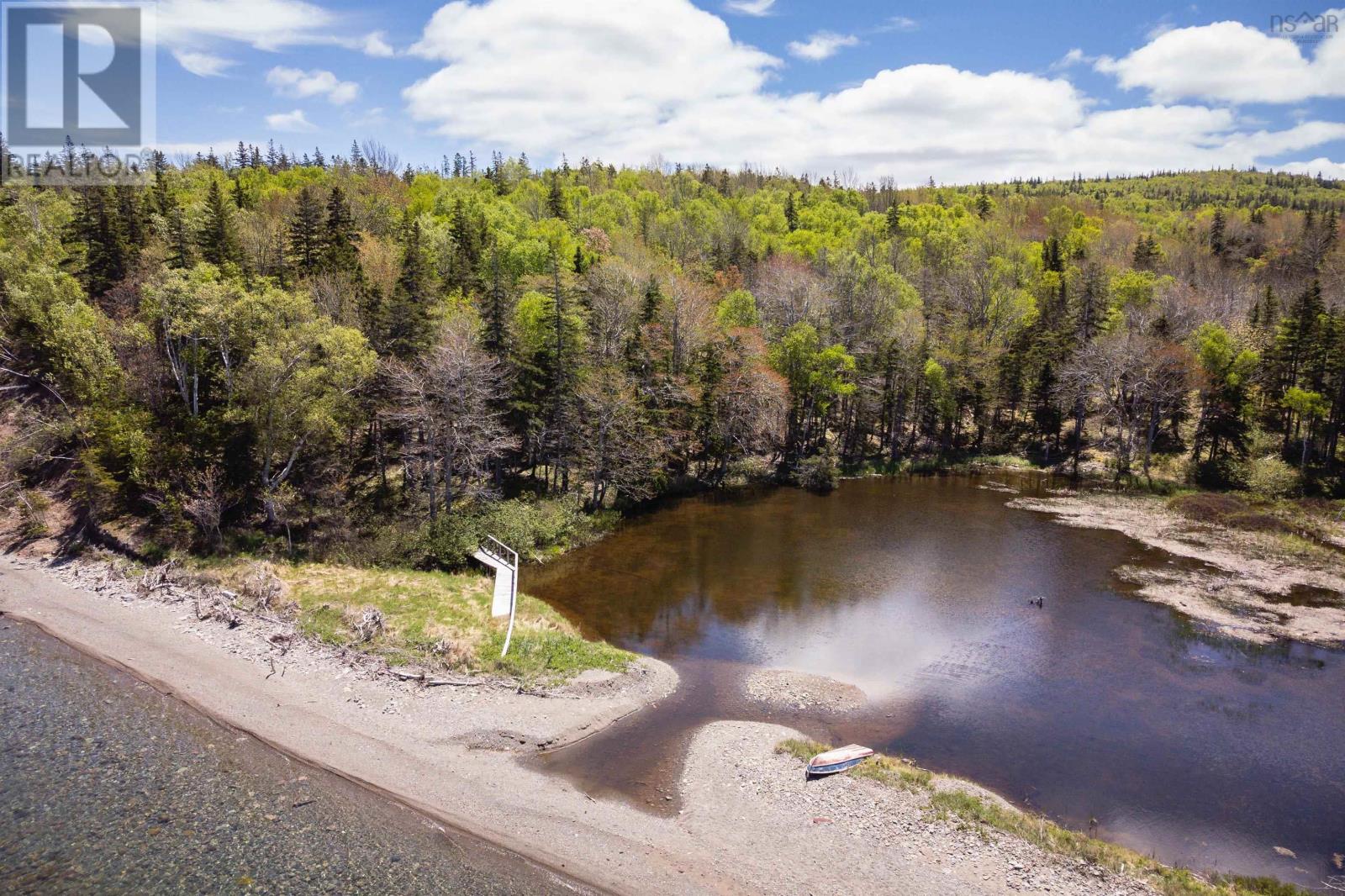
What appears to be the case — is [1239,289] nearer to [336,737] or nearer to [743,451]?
[743,451]

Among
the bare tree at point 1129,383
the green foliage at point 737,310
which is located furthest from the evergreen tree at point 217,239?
the bare tree at point 1129,383

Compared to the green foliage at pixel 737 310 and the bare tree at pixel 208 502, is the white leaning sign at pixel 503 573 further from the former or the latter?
the green foliage at pixel 737 310

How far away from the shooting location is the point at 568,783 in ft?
63.7

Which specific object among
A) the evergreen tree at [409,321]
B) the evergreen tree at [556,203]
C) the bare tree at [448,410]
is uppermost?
the evergreen tree at [556,203]

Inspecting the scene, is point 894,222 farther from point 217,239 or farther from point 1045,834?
point 1045,834

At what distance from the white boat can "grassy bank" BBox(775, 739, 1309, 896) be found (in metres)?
0.22

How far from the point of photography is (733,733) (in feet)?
71.6

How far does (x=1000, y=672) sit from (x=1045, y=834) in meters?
9.68

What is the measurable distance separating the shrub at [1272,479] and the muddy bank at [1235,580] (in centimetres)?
725

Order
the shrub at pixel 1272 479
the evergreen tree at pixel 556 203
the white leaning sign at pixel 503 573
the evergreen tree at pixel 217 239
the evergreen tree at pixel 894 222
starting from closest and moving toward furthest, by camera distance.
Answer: the white leaning sign at pixel 503 573, the evergreen tree at pixel 217 239, the shrub at pixel 1272 479, the evergreen tree at pixel 556 203, the evergreen tree at pixel 894 222

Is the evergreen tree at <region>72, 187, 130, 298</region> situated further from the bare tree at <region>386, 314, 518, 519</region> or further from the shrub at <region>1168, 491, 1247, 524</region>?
the shrub at <region>1168, 491, 1247, 524</region>

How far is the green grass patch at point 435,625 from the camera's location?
24594mm

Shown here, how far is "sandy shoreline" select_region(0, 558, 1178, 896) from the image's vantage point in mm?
16219

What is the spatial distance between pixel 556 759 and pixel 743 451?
124 ft
